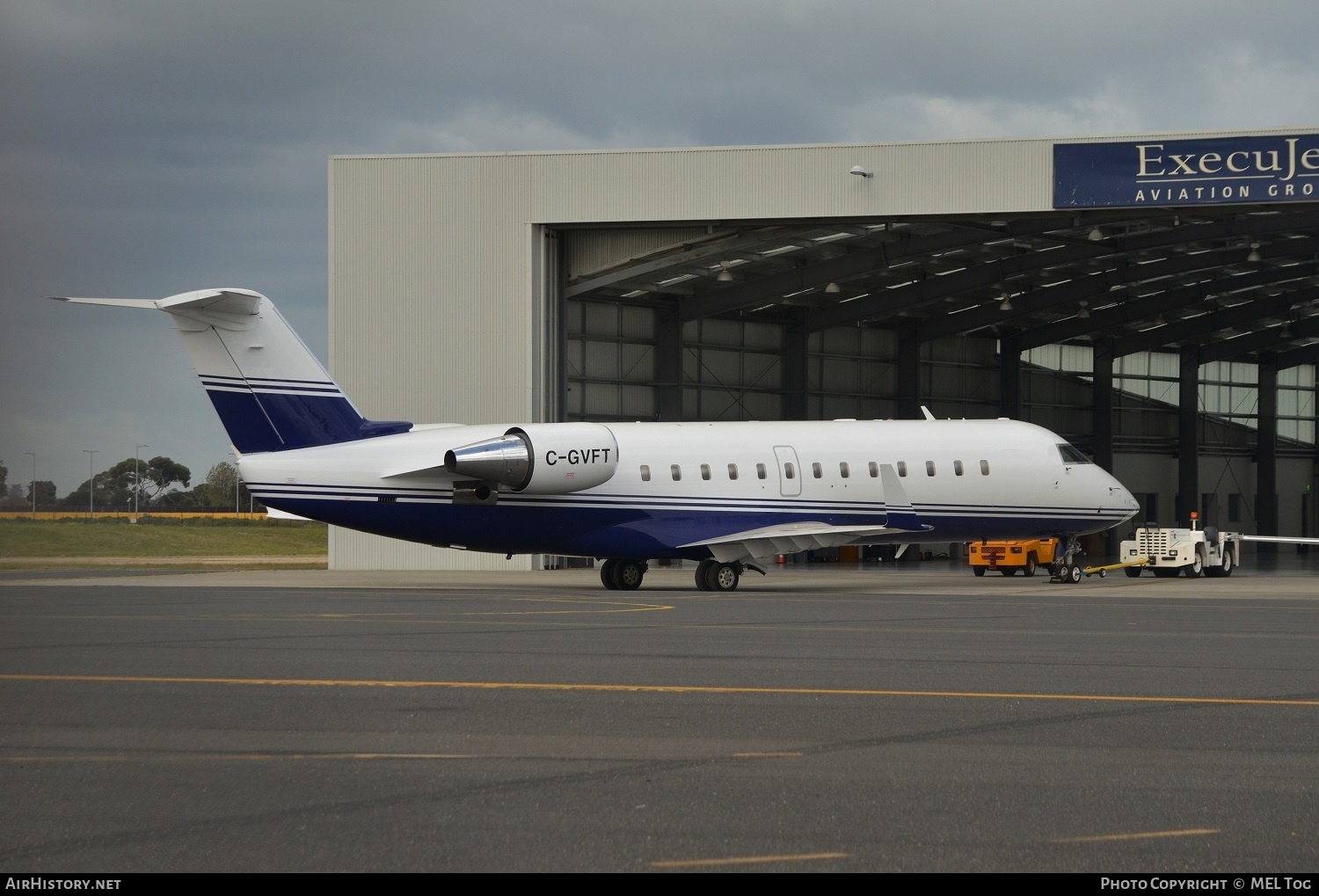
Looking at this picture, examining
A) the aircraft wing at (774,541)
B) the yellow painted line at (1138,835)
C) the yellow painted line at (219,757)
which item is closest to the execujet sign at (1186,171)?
the aircraft wing at (774,541)

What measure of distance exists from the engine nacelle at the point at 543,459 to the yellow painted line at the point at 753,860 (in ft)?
72.7

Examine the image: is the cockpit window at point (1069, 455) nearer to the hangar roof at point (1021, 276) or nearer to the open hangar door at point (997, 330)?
the hangar roof at point (1021, 276)

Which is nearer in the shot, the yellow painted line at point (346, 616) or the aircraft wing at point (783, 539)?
the yellow painted line at point (346, 616)

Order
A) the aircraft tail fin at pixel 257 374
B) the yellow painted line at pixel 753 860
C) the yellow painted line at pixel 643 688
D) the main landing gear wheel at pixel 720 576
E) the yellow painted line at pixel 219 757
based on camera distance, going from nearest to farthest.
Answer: the yellow painted line at pixel 753 860 < the yellow painted line at pixel 219 757 < the yellow painted line at pixel 643 688 < the aircraft tail fin at pixel 257 374 < the main landing gear wheel at pixel 720 576

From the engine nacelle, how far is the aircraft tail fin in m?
2.68

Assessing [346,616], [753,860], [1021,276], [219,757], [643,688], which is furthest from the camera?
[1021,276]

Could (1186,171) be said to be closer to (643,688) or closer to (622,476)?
(622,476)

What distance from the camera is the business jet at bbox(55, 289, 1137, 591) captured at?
27953 mm

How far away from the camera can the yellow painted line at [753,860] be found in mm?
6020

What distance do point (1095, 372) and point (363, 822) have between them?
63.1 m

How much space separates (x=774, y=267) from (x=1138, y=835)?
141 feet

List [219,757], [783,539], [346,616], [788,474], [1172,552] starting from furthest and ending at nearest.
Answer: [1172,552] < [788,474] < [783,539] < [346,616] < [219,757]

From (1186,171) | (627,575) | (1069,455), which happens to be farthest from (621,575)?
(1186,171)

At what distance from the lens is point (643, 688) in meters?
11.7
